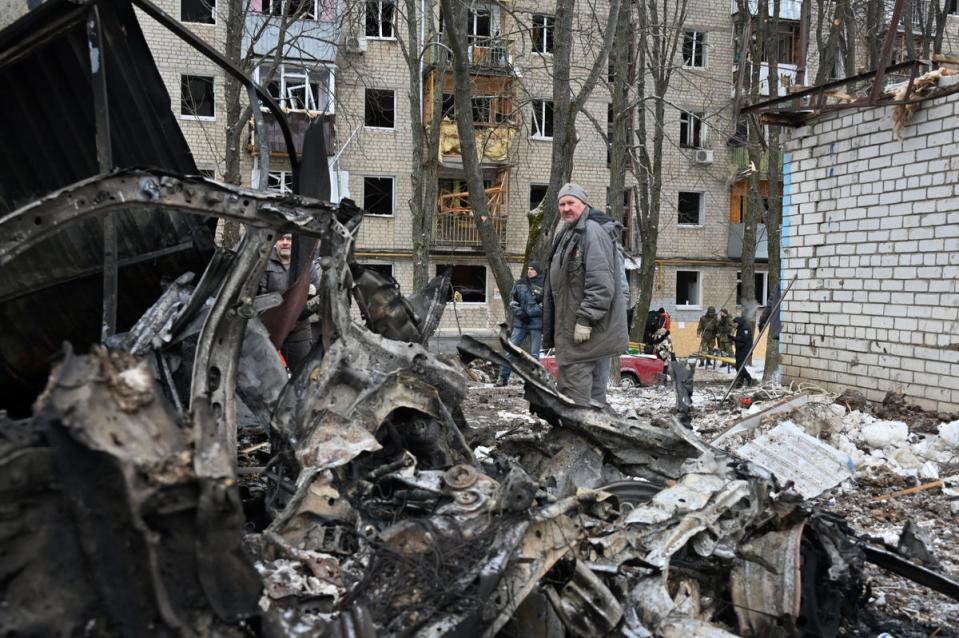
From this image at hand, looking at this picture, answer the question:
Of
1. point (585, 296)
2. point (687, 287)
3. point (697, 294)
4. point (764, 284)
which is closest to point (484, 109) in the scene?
point (687, 287)

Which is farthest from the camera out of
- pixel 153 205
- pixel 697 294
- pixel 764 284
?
pixel 764 284

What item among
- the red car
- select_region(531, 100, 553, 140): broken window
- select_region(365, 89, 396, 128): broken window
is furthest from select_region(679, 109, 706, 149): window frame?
the red car

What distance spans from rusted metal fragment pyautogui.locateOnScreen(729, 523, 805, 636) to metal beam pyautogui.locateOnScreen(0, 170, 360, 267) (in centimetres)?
224

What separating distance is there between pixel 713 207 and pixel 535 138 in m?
7.08

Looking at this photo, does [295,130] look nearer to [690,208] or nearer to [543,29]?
[543,29]

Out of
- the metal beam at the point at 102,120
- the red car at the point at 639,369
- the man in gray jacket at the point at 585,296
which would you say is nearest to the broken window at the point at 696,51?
the red car at the point at 639,369

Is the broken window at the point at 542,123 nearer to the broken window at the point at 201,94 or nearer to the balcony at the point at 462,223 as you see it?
the balcony at the point at 462,223

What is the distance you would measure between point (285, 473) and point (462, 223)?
73.3ft

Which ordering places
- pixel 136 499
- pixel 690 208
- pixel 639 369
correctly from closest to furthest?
pixel 136 499, pixel 639 369, pixel 690 208

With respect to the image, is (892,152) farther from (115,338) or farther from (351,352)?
(115,338)

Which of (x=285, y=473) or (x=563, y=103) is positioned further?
(x=563, y=103)

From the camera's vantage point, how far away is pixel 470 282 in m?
26.9

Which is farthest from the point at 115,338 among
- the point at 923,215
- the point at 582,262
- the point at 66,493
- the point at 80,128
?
the point at 923,215

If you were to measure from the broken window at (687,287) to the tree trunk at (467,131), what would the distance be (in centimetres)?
1788
